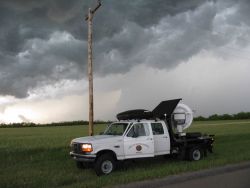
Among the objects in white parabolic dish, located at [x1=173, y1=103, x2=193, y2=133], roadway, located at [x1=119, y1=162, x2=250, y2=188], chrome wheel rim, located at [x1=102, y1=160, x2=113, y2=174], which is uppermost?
white parabolic dish, located at [x1=173, y1=103, x2=193, y2=133]

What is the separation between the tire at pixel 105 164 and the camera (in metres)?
16.0

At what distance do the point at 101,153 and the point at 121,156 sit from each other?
96cm

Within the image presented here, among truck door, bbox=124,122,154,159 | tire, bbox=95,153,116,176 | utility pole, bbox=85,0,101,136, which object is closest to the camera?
tire, bbox=95,153,116,176

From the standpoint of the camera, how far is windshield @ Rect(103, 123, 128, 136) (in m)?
17.9

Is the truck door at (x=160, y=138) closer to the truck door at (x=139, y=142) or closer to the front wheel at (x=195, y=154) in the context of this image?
the truck door at (x=139, y=142)

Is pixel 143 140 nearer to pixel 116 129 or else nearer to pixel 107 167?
pixel 116 129

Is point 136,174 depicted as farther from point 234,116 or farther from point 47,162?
point 234,116

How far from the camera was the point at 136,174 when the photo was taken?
15406 millimetres

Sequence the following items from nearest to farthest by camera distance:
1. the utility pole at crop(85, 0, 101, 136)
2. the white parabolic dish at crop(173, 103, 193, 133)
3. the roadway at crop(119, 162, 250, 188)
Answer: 1. the roadway at crop(119, 162, 250, 188)
2. the white parabolic dish at crop(173, 103, 193, 133)
3. the utility pole at crop(85, 0, 101, 136)

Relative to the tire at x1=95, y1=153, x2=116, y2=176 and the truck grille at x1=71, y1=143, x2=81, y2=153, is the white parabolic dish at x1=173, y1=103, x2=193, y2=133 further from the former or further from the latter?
the truck grille at x1=71, y1=143, x2=81, y2=153

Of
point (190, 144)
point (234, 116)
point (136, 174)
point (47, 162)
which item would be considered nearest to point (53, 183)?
point (136, 174)

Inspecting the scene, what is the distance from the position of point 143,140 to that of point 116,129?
1.30 metres

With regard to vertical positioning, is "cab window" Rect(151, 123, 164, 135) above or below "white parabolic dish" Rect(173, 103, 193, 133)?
below

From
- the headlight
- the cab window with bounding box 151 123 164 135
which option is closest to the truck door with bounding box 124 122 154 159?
the cab window with bounding box 151 123 164 135
